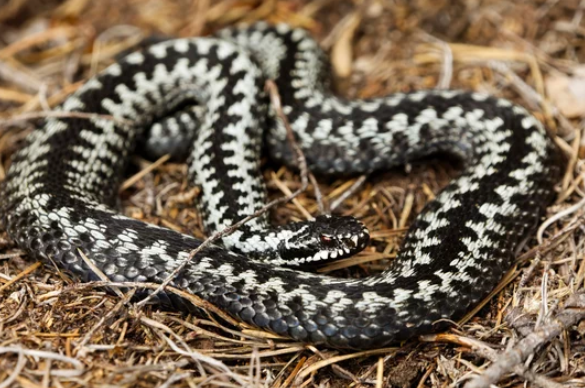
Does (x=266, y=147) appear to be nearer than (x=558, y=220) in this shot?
No

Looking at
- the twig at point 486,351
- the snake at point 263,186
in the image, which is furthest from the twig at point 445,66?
the twig at point 486,351

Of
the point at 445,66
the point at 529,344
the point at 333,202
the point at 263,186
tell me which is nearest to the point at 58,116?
the point at 263,186

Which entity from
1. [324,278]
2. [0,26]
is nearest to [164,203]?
[324,278]

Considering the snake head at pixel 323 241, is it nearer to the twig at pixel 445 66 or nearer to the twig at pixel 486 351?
the twig at pixel 486 351

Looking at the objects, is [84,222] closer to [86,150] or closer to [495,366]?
[86,150]

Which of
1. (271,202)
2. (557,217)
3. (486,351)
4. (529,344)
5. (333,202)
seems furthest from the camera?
(333,202)

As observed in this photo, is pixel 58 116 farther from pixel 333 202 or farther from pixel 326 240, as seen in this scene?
pixel 326 240
